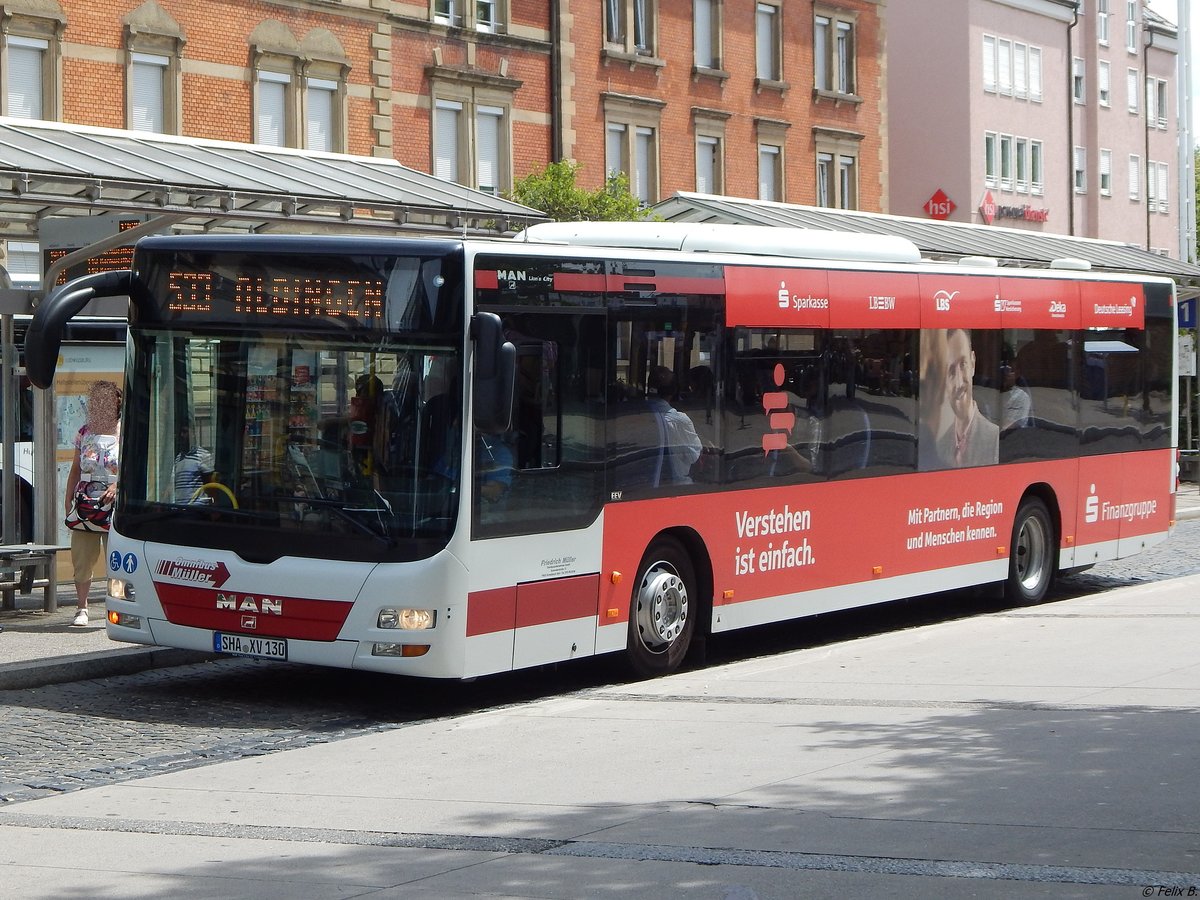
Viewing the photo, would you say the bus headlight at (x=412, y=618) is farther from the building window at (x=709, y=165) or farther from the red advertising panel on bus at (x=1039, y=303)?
the building window at (x=709, y=165)

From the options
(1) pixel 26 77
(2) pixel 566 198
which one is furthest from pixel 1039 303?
(2) pixel 566 198

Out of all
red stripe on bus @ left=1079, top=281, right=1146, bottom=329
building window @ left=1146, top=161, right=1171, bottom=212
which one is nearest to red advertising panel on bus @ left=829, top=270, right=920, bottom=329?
red stripe on bus @ left=1079, top=281, right=1146, bottom=329

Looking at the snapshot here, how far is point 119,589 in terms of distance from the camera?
11383 millimetres

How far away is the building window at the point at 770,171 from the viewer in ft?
151

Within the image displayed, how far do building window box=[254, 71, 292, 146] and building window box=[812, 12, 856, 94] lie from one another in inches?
699

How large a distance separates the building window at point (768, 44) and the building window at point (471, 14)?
30.7 feet

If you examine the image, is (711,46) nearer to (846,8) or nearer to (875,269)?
(846,8)

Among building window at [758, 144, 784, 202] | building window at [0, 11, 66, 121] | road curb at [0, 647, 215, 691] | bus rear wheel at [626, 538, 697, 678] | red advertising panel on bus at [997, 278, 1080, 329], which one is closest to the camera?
road curb at [0, 647, 215, 691]

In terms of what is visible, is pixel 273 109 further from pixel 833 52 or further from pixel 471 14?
pixel 833 52

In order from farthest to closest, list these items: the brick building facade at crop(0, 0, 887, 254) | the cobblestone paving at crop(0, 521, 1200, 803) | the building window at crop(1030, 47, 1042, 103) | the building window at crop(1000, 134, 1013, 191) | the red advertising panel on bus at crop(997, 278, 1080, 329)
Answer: the building window at crop(1030, 47, 1042, 103) → the building window at crop(1000, 134, 1013, 191) → the brick building facade at crop(0, 0, 887, 254) → the red advertising panel on bus at crop(997, 278, 1080, 329) → the cobblestone paving at crop(0, 521, 1200, 803)

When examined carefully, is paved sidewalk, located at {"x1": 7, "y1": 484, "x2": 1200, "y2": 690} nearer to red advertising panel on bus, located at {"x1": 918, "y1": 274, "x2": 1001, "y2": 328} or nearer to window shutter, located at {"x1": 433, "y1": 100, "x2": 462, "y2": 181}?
red advertising panel on bus, located at {"x1": 918, "y1": 274, "x2": 1001, "y2": 328}

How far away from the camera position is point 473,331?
10430mm

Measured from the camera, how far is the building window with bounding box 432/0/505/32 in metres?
37.2

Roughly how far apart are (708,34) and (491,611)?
35.1 meters
